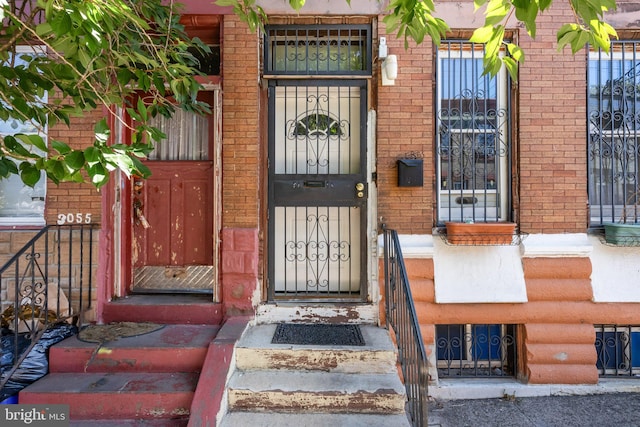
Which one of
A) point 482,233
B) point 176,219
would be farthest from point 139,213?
point 482,233

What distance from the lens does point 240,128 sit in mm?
4359

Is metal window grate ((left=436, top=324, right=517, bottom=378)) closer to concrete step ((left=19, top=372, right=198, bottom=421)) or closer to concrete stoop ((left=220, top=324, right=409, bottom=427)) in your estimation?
concrete stoop ((left=220, top=324, right=409, bottom=427))

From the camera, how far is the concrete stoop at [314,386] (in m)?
3.24

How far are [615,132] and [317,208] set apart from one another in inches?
143

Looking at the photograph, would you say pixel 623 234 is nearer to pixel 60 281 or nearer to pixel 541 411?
pixel 541 411

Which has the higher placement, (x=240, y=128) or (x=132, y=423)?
(x=240, y=128)

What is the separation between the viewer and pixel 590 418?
3838 millimetres

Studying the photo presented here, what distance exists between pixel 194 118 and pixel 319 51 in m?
1.72

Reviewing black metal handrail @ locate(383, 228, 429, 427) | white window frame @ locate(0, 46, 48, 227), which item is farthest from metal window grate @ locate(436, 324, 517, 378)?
white window frame @ locate(0, 46, 48, 227)

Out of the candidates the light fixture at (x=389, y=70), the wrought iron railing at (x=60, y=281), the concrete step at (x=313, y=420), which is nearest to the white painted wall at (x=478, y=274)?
the concrete step at (x=313, y=420)

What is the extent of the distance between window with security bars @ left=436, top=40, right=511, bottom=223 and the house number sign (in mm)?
3958

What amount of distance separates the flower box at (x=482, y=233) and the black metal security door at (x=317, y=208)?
3.58 feet

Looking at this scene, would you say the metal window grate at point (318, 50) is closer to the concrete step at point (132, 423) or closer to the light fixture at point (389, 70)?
the light fixture at point (389, 70)

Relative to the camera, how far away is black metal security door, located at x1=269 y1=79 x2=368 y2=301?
183 inches
